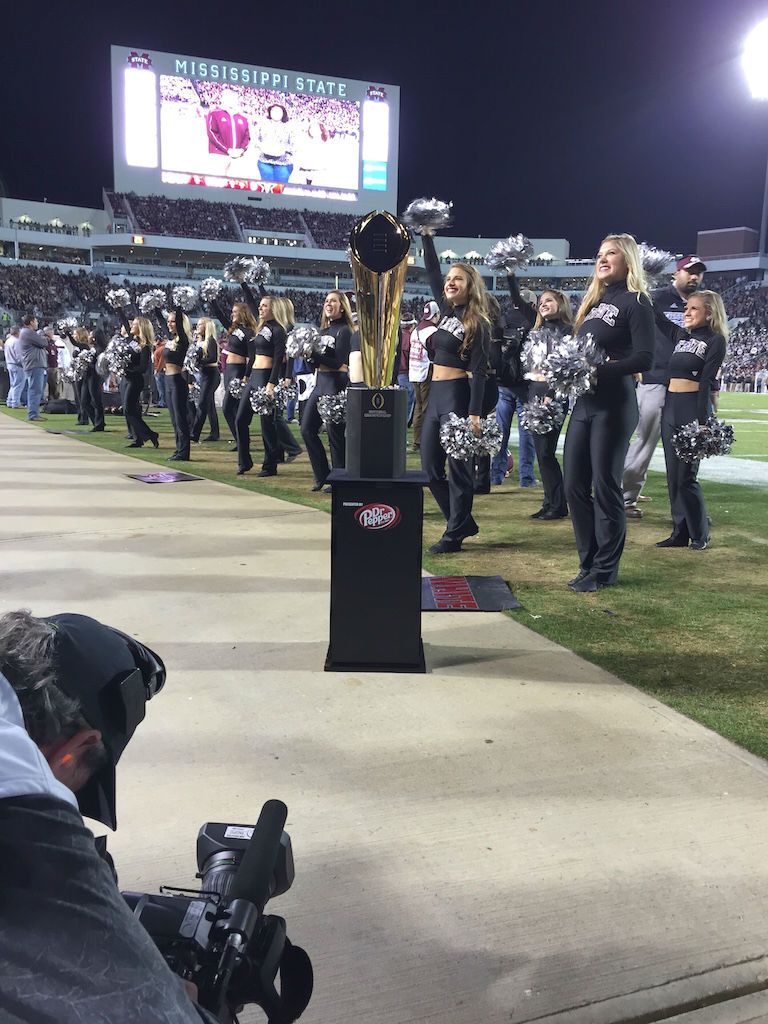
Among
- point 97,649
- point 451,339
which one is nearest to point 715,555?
point 451,339

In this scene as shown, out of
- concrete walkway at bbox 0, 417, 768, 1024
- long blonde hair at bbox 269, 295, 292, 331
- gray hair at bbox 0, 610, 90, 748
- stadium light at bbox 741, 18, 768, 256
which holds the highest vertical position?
stadium light at bbox 741, 18, 768, 256

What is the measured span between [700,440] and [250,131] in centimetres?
6054

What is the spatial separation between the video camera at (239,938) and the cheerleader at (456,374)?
15.2 feet

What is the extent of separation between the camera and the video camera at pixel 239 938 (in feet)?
3.81

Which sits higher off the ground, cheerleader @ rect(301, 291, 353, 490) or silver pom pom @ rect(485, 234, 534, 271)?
silver pom pom @ rect(485, 234, 534, 271)

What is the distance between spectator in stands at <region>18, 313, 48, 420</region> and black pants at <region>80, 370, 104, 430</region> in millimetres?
1224

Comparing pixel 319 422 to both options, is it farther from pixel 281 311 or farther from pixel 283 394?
pixel 281 311

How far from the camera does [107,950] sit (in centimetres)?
88

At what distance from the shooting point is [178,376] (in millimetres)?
10969

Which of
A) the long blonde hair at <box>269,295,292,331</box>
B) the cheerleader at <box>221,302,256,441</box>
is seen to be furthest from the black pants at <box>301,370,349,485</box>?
the cheerleader at <box>221,302,256,441</box>

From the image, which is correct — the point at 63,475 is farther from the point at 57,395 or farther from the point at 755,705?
the point at 57,395

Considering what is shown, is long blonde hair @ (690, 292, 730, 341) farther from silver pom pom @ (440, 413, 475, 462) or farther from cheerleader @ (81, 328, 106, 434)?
cheerleader @ (81, 328, 106, 434)

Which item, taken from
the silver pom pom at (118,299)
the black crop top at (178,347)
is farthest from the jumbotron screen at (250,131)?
the black crop top at (178,347)

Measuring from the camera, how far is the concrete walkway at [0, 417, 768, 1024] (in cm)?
186
